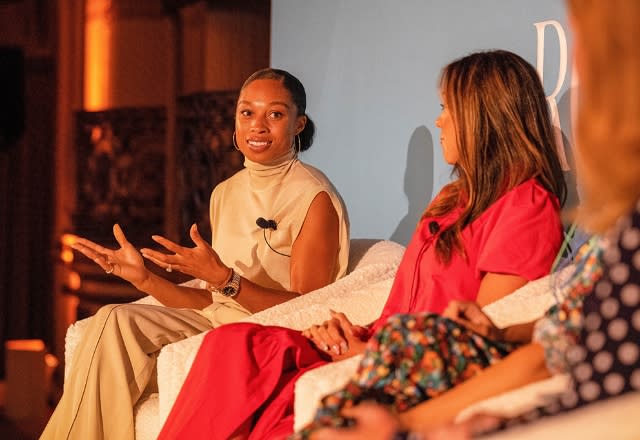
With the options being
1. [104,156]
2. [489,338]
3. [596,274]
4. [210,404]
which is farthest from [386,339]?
[104,156]

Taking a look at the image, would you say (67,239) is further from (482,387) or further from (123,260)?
(482,387)

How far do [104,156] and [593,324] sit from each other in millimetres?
4613

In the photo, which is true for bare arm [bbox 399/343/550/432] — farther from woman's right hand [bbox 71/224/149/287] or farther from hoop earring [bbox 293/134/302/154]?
hoop earring [bbox 293/134/302/154]

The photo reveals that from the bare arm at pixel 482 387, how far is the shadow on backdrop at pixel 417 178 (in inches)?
65.7

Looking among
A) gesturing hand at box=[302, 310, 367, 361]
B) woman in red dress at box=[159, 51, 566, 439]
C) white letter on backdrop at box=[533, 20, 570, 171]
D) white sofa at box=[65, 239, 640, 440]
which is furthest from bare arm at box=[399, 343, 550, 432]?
white letter on backdrop at box=[533, 20, 570, 171]

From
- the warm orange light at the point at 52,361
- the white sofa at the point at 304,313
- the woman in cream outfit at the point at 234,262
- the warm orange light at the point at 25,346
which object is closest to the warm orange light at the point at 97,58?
the warm orange light at the point at 25,346

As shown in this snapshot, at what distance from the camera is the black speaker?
586 cm

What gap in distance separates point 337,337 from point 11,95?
163 inches

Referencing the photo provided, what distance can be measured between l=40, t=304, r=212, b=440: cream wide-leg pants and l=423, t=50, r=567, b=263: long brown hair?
0.89 meters

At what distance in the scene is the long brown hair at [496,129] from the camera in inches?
91.1

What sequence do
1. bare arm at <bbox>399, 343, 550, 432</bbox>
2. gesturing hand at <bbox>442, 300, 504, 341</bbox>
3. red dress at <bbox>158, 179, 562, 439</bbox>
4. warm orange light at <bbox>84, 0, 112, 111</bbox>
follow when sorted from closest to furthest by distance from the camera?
bare arm at <bbox>399, 343, 550, 432</bbox> → gesturing hand at <bbox>442, 300, 504, 341</bbox> → red dress at <bbox>158, 179, 562, 439</bbox> → warm orange light at <bbox>84, 0, 112, 111</bbox>

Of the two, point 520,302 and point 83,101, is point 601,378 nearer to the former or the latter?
point 520,302

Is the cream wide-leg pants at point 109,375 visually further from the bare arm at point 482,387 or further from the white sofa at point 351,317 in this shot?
the bare arm at point 482,387

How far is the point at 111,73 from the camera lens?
225 inches
